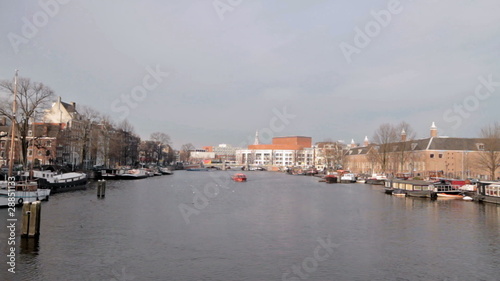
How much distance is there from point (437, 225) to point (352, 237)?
1076 centimetres

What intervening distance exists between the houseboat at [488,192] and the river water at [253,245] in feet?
37.6

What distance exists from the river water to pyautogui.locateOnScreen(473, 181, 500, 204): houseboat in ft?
37.6

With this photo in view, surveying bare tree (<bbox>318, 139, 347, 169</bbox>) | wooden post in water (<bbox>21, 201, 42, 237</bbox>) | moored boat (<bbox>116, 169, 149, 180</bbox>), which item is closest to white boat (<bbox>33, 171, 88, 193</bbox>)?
wooden post in water (<bbox>21, 201, 42, 237</bbox>)

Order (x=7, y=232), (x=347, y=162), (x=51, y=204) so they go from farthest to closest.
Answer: (x=347, y=162) → (x=51, y=204) → (x=7, y=232)

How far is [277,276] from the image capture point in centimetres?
2152

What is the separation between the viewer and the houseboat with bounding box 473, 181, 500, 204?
5547 cm

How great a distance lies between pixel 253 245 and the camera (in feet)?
90.7

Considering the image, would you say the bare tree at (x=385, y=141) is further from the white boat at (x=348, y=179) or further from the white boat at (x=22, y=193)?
the white boat at (x=22, y=193)

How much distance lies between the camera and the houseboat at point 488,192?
55.5 metres

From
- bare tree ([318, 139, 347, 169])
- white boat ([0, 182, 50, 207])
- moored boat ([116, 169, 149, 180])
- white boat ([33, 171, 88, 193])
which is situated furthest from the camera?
bare tree ([318, 139, 347, 169])

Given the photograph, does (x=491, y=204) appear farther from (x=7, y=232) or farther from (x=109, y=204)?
(x=7, y=232)

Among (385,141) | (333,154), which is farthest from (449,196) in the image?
(333,154)

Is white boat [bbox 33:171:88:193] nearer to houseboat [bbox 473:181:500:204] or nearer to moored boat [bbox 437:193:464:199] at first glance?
moored boat [bbox 437:193:464:199]

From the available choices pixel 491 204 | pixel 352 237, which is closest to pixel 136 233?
pixel 352 237
